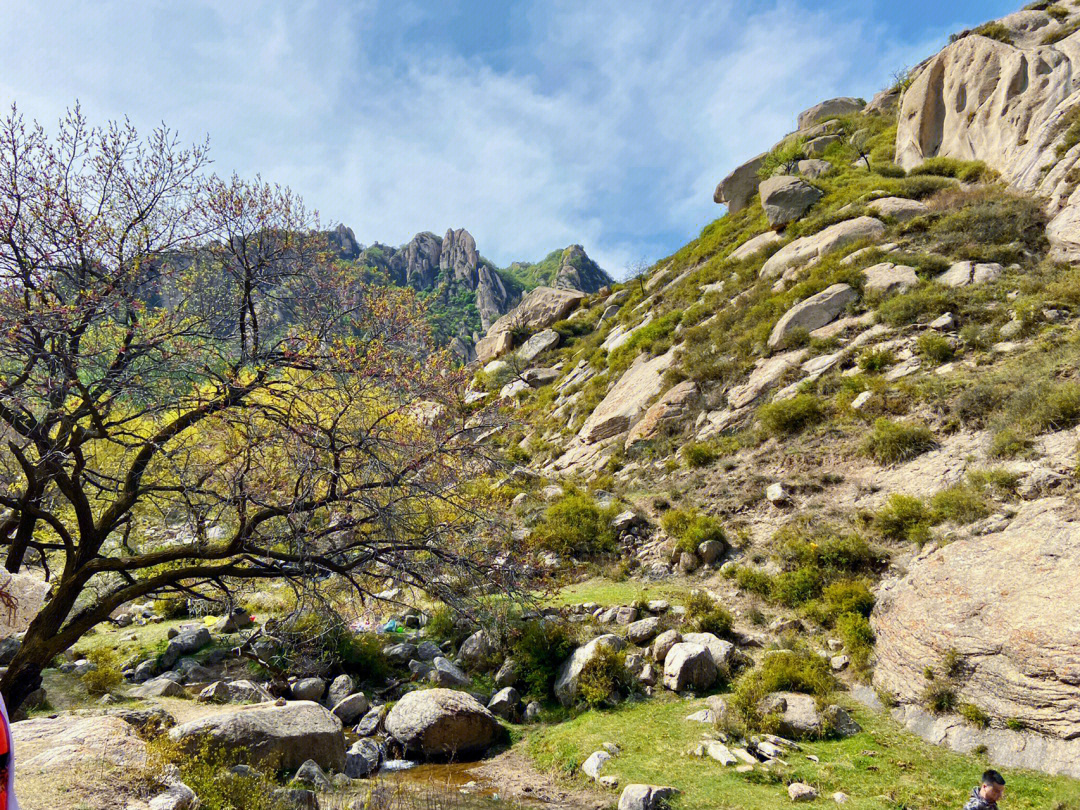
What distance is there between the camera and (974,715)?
6.02 metres

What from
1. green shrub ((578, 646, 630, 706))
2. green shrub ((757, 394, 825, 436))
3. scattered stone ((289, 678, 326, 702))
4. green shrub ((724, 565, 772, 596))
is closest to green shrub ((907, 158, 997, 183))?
green shrub ((757, 394, 825, 436))

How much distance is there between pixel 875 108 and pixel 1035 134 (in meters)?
18.2

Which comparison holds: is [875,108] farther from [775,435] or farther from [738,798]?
[738,798]

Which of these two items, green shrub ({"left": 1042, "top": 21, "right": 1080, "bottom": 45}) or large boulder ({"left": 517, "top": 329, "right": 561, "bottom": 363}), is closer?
green shrub ({"left": 1042, "top": 21, "right": 1080, "bottom": 45})

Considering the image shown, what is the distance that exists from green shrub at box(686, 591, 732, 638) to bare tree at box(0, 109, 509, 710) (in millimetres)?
4157

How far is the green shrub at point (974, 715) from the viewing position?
5.96 m

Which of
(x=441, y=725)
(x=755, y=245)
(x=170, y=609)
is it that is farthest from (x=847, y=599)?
(x=755, y=245)

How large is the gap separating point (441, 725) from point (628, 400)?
43.1ft

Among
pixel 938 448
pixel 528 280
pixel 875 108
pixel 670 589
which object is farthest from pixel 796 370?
pixel 528 280

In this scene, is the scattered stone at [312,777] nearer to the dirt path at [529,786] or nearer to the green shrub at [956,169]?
the dirt path at [529,786]

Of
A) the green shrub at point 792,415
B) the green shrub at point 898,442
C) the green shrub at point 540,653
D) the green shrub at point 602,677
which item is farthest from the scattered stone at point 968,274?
the green shrub at point 540,653

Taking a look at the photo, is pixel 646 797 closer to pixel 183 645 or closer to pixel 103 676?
pixel 103 676

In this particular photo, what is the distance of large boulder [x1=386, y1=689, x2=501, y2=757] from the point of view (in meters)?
8.15

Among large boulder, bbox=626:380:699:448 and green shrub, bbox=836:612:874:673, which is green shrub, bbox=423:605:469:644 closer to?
green shrub, bbox=836:612:874:673
